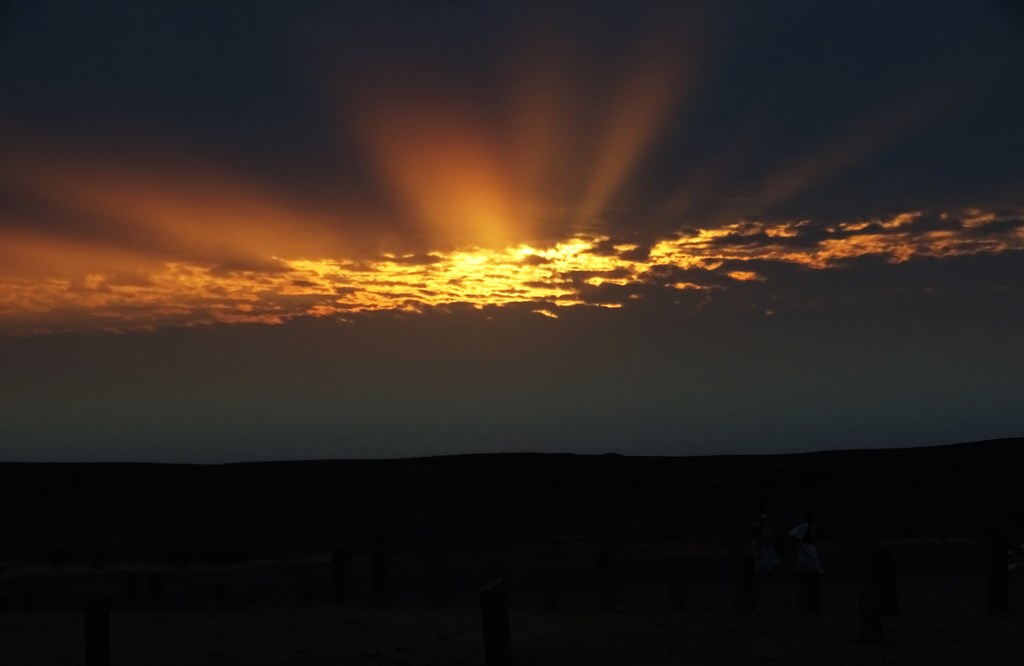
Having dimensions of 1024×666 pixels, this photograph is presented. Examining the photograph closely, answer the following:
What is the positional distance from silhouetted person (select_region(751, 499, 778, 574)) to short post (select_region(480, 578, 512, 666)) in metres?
15.2

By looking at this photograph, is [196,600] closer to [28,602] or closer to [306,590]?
[306,590]

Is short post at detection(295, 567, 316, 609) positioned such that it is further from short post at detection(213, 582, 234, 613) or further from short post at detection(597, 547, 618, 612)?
short post at detection(597, 547, 618, 612)

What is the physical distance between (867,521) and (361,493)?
1271 inches

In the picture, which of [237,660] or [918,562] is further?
[918,562]

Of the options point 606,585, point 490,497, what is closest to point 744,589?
point 606,585

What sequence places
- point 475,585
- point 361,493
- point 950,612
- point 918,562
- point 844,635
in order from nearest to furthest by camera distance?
point 844,635
point 950,612
point 475,585
point 918,562
point 361,493

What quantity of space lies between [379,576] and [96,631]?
30.5ft

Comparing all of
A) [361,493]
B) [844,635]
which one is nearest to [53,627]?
[844,635]

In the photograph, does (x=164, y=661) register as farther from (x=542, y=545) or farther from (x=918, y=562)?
(x=542, y=545)

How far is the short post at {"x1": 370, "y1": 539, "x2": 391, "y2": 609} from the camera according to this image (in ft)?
73.1

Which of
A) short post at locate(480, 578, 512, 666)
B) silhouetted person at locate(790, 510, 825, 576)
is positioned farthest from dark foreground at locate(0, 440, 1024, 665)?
short post at locate(480, 578, 512, 666)

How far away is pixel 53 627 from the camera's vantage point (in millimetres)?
19484

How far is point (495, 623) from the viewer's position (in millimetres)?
15266

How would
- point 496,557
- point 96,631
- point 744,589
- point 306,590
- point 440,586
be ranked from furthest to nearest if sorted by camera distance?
point 496,557
point 306,590
point 440,586
point 744,589
point 96,631
